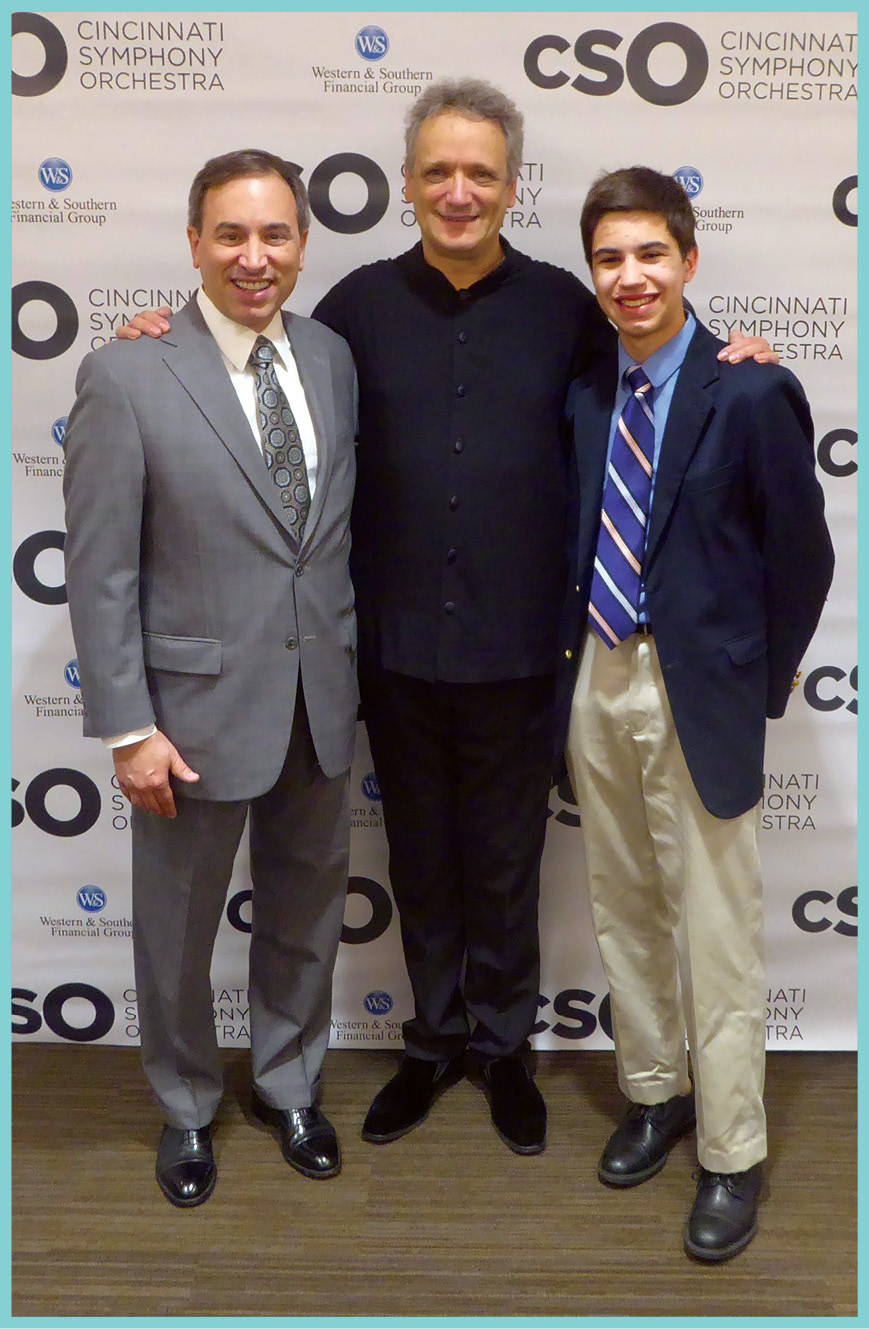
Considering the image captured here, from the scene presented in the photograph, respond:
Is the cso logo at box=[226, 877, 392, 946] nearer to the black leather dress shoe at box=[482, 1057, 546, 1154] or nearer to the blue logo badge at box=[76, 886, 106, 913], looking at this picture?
the blue logo badge at box=[76, 886, 106, 913]

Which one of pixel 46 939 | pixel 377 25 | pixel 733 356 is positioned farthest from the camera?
pixel 46 939

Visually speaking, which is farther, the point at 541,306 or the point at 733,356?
the point at 541,306

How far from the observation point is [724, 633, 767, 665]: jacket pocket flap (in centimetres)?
202

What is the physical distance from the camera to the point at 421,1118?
98.3 inches

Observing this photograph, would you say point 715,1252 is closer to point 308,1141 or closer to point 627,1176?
point 627,1176

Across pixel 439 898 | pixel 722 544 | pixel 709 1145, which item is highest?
pixel 722 544

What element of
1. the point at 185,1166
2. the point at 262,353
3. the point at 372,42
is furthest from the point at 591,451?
the point at 185,1166

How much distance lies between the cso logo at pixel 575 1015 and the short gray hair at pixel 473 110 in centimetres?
184

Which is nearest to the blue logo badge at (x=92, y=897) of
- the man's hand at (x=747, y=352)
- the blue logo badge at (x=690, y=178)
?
the man's hand at (x=747, y=352)

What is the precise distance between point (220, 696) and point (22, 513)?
91cm

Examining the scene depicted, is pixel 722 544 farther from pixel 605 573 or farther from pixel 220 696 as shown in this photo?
pixel 220 696

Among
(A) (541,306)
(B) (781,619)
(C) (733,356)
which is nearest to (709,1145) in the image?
(B) (781,619)

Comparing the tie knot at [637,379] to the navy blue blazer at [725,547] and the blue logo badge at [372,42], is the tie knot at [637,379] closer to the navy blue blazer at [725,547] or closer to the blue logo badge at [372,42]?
the navy blue blazer at [725,547]

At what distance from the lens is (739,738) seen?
2.05m
